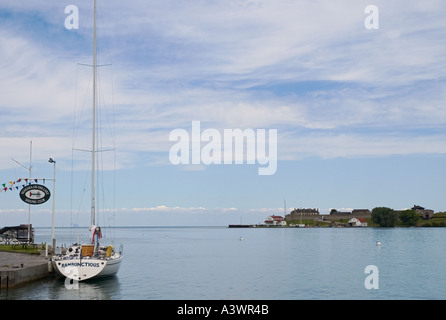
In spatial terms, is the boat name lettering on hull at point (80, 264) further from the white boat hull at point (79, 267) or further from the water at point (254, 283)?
the water at point (254, 283)

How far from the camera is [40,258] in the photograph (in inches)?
2053

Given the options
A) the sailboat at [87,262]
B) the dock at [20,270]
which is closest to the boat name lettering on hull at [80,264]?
the sailboat at [87,262]

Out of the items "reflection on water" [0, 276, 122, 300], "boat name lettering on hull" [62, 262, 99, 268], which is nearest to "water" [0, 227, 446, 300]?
"reflection on water" [0, 276, 122, 300]

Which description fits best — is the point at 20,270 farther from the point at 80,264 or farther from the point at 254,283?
the point at 254,283

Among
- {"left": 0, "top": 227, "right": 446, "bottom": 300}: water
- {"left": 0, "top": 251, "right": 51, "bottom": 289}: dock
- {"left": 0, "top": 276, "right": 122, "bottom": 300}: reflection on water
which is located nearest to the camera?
{"left": 0, "top": 276, "right": 122, "bottom": 300}: reflection on water

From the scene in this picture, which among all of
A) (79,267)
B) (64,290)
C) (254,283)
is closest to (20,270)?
(64,290)

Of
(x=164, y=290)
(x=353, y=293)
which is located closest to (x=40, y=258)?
(x=164, y=290)

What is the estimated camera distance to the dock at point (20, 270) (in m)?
37.9

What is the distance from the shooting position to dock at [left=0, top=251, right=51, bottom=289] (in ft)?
124

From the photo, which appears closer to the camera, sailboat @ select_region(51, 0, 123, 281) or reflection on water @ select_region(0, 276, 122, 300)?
reflection on water @ select_region(0, 276, 122, 300)

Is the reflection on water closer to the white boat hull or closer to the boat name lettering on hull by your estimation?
the white boat hull

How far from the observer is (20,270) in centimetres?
3944

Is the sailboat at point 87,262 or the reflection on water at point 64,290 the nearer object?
the reflection on water at point 64,290
